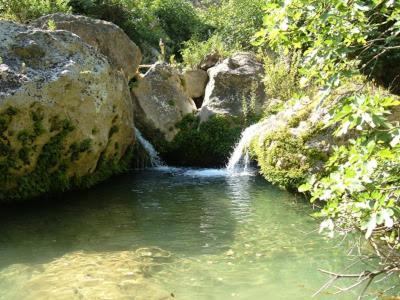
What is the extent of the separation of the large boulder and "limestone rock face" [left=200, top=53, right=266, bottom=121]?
418 centimetres

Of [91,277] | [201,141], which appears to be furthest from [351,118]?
[201,141]

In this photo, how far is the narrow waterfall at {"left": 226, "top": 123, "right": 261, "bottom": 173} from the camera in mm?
12250

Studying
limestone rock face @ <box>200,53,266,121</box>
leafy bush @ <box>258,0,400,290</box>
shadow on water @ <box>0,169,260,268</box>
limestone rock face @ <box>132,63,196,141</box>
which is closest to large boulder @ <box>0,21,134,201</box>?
shadow on water @ <box>0,169,260,268</box>

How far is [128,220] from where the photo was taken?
27.7 ft

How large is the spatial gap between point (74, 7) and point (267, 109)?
30.3 feet

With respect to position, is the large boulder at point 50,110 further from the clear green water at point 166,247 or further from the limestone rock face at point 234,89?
the limestone rock face at point 234,89

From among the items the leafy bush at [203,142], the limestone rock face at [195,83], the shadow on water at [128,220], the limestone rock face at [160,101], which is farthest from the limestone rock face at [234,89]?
the shadow on water at [128,220]

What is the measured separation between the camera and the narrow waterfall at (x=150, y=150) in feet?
45.3

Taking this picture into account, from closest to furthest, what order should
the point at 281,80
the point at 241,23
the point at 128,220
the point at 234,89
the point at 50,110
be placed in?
the point at 128,220 → the point at 50,110 → the point at 281,80 → the point at 234,89 → the point at 241,23

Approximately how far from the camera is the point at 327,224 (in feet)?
10.9

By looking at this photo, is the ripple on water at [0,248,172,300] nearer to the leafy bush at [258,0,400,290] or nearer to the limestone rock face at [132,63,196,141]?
the leafy bush at [258,0,400,290]

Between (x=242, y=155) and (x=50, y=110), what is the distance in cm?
514

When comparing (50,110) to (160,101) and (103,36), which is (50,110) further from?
(160,101)

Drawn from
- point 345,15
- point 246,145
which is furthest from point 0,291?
point 246,145
